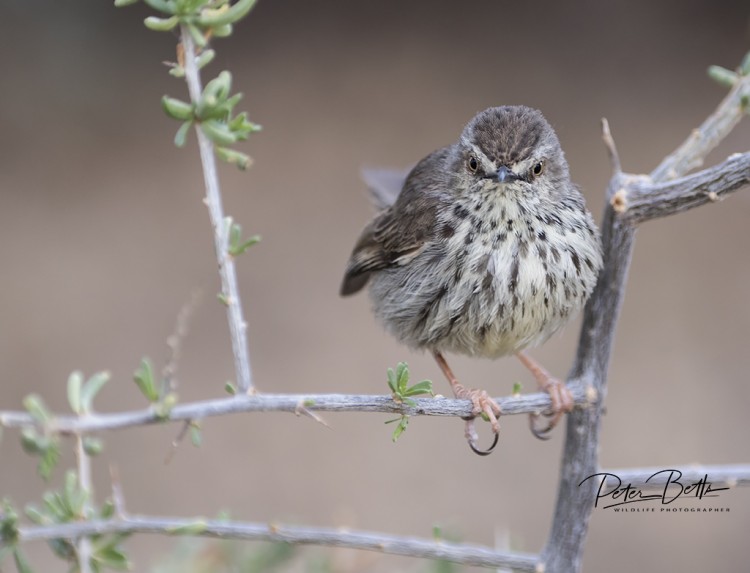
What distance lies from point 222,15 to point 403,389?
1.11 metres

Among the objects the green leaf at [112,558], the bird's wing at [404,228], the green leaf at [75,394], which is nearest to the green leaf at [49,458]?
the green leaf at [75,394]

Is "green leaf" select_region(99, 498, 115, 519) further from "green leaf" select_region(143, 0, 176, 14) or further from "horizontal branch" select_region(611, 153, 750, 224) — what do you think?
"horizontal branch" select_region(611, 153, 750, 224)

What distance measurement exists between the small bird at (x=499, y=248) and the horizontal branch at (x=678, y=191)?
411 millimetres

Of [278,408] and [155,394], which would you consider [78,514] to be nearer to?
[155,394]

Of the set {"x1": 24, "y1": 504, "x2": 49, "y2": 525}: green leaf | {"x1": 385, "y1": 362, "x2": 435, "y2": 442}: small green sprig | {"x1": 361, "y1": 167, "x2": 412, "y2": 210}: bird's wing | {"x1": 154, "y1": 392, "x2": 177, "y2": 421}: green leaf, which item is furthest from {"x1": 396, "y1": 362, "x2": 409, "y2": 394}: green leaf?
{"x1": 361, "y1": 167, "x2": 412, "y2": 210}: bird's wing

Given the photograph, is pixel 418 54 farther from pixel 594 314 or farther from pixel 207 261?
pixel 594 314

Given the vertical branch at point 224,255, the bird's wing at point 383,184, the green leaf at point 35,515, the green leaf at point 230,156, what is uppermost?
the bird's wing at point 383,184

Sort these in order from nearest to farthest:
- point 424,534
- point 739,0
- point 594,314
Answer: point 594,314 < point 424,534 < point 739,0

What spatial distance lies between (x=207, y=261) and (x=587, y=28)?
350 centimetres

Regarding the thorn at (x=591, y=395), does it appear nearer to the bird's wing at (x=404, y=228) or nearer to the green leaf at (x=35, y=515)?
the bird's wing at (x=404, y=228)

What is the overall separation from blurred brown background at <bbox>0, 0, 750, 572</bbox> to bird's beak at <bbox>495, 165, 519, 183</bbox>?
345 centimetres

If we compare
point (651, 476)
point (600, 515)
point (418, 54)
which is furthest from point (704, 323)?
point (651, 476)

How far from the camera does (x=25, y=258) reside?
7.43 meters

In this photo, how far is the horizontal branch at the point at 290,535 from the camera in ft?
8.05
